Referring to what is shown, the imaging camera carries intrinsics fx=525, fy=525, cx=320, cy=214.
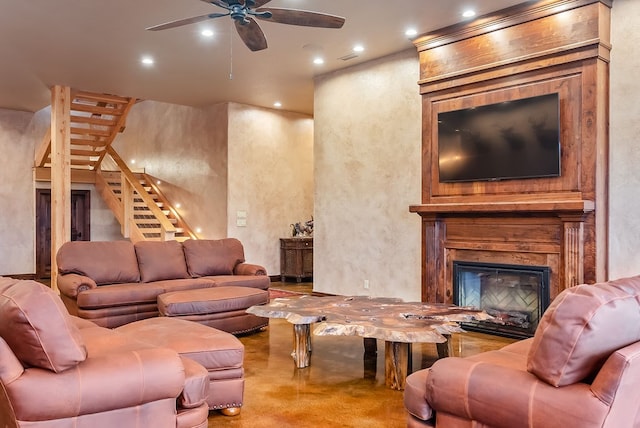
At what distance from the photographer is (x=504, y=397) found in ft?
6.56

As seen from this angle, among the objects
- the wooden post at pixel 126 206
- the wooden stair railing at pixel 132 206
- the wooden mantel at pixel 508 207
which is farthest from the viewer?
the wooden post at pixel 126 206

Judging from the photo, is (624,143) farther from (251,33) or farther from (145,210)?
(145,210)

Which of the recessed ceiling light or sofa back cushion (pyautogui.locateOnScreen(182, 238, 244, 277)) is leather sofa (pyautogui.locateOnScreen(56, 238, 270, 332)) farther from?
Answer: the recessed ceiling light

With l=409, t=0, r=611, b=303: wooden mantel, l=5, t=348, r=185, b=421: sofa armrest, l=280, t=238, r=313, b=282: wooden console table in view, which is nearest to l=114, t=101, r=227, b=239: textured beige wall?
l=280, t=238, r=313, b=282: wooden console table

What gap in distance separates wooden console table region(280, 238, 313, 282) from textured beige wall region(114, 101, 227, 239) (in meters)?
1.21

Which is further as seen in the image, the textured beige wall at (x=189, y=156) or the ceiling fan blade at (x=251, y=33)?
the textured beige wall at (x=189, y=156)

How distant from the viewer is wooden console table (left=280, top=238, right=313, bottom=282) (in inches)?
363

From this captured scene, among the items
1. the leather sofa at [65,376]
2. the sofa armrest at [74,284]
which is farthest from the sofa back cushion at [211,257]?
the leather sofa at [65,376]

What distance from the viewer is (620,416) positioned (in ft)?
6.09

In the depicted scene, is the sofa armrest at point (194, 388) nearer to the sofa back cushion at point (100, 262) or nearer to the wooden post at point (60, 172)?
the sofa back cushion at point (100, 262)

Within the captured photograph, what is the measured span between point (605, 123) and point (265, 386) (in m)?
3.67

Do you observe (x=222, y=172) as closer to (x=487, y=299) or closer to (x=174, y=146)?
(x=174, y=146)

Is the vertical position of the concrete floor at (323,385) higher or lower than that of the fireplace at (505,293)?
lower

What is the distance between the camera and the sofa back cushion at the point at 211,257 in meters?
5.94
